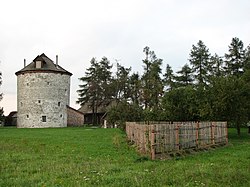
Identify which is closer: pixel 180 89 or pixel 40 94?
pixel 180 89

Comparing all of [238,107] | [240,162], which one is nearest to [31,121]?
[238,107]

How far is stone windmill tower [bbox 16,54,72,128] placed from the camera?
5859 cm

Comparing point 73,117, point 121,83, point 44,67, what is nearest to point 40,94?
point 44,67

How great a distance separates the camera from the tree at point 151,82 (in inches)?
2124

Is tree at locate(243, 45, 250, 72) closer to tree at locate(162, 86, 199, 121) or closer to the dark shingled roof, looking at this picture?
tree at locate(162, 86, 199, 121)

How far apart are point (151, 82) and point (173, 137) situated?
3892cm

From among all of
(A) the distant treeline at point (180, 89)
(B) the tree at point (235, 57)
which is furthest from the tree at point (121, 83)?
(B) the tree at point (235, 57)

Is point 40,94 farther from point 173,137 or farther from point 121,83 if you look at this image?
point 173,137

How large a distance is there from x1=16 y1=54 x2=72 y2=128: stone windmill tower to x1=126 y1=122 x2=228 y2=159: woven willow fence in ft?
141

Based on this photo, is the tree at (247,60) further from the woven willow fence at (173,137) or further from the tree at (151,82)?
the woven willow fence at (173,137)

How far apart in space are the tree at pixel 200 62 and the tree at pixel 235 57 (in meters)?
3.02

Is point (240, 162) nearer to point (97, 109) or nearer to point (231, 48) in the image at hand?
point (231, 48)

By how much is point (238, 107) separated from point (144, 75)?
3056cm

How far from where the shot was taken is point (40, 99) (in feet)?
193
